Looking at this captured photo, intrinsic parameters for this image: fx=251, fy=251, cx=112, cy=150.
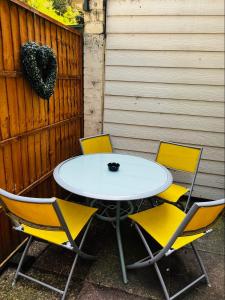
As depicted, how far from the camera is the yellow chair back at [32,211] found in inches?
62.2

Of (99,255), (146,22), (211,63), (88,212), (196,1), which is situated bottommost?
(99,255)

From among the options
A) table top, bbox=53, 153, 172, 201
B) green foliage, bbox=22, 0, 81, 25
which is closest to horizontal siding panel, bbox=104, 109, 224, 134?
table top, bbox=53, 153, 172, 201

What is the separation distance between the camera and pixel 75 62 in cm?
331

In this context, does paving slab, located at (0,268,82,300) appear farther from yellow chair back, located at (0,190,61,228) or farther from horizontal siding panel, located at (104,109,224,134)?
horizontal siding panel, located at (104,109,224,134)

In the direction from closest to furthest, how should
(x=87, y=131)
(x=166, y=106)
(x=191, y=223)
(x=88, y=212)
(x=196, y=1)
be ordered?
(x=191, y=223)
(x=88, y=212)
(x=196, y=1)
(x=166, y=106)
(x=87, y=131)

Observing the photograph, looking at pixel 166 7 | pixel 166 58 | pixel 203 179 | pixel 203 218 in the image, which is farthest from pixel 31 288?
pixel 166 7

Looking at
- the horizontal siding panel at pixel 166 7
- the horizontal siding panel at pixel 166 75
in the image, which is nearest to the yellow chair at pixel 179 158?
the horizontal siding panel at pixel 166 75

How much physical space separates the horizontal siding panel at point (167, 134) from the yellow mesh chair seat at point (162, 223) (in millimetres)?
1218

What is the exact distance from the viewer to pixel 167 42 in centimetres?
312

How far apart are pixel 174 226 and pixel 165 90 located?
182cm

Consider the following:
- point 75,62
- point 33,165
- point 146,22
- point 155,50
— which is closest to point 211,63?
point 155,50

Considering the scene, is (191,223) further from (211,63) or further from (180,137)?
(211,63)

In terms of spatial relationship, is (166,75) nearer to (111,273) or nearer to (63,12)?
(63,12)

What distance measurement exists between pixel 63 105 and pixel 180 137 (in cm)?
161
